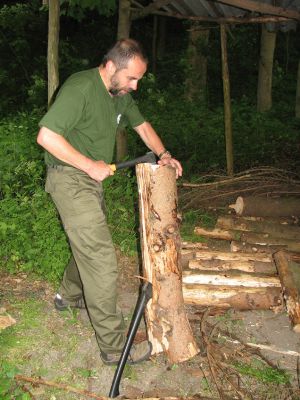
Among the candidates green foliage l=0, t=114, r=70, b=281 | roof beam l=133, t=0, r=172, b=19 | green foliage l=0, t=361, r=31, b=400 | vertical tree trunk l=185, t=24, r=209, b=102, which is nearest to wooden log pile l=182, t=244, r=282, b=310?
green foliage l=0, t=114, r=70, b=281

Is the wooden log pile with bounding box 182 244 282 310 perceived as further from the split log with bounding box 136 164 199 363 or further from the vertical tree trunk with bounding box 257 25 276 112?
the vertical tree trunk with bounding box 257 25 276 112

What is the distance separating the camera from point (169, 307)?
3.57 m

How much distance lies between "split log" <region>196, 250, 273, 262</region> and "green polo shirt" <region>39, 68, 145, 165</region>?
1.94 m

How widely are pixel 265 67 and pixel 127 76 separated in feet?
32.6

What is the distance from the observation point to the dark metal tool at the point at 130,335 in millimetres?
3162

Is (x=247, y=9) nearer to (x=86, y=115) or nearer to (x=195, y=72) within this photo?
(x=86, y=115)

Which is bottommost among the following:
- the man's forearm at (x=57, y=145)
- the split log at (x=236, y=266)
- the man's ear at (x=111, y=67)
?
the split log at (x=236, y=266)

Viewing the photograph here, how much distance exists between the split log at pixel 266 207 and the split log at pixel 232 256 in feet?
3.95

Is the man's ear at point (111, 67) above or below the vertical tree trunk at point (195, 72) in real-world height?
below

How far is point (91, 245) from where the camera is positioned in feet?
10.5

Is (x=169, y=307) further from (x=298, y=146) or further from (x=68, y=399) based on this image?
(x=298, y=146)

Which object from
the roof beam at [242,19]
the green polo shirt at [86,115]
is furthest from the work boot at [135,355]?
the roof beam at [242,19]

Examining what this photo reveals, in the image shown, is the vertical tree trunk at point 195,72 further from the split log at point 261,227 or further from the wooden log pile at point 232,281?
the wooden log pile at point 232,281

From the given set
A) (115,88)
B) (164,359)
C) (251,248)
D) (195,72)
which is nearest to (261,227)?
(251,248)
